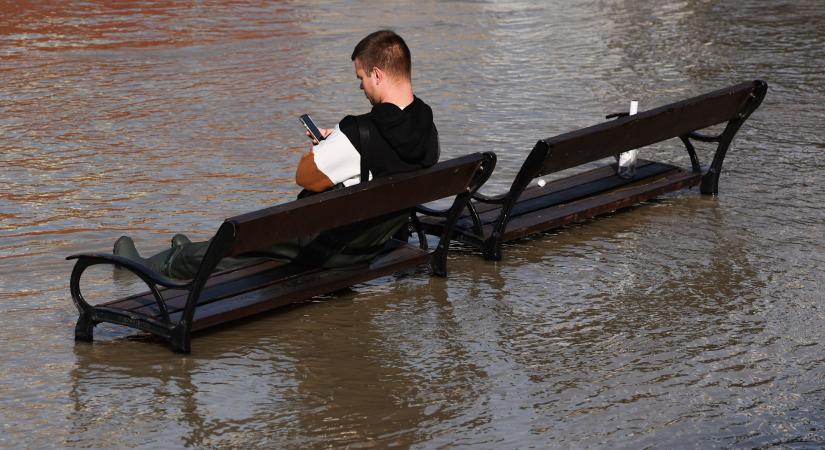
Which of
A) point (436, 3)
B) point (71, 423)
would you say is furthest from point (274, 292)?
point (436, 3)

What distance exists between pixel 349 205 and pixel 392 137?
0.50m

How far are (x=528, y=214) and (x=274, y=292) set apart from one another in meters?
2.22

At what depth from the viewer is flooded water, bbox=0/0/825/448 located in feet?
17.5

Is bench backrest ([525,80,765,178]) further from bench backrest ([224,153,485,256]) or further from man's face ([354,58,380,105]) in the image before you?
man's face ([354,58,380,105])

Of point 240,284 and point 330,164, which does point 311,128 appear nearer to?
point 330,164

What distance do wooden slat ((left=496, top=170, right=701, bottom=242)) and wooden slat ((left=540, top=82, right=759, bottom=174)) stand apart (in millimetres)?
451

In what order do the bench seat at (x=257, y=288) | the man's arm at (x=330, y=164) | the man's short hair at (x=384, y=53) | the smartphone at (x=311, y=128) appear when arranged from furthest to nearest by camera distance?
the smartphone at (x=311, y=128) → the man's short hair at (x=384, y=53) → the man's arm at (x=330, y=164) → the bench seat at (x=257, y=288)

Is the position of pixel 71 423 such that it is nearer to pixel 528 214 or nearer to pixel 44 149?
pixel 528 214

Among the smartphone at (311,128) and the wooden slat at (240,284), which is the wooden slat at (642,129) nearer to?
the smartphone at (311,128)

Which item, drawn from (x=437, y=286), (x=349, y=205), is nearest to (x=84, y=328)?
(x=349, y=205)

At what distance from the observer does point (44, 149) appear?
34.4 ft

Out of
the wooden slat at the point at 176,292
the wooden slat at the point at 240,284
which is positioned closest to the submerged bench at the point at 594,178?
the wooden slat at the point at 240,284

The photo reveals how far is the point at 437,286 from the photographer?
23.4ft

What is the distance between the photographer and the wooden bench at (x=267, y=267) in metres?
5.77
